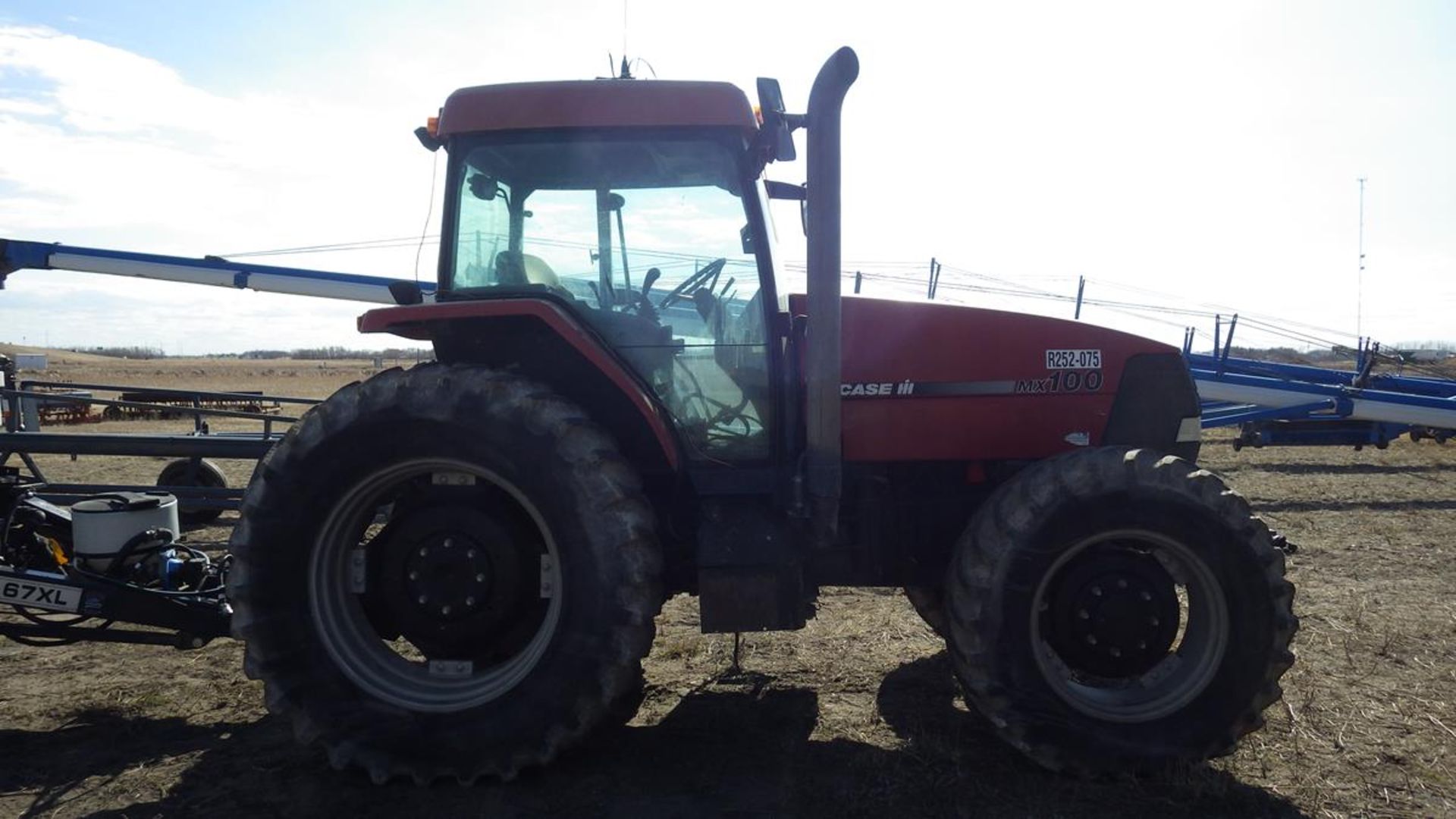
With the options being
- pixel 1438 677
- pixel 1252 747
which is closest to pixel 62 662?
pixel 1252 747

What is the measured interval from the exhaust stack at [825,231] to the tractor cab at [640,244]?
1.09 feet

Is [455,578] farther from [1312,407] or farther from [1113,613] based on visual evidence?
[1312,407]

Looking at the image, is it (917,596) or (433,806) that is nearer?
(433,806)

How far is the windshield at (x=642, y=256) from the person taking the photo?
12.3 feet

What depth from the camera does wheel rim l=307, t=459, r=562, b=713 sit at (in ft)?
11.4

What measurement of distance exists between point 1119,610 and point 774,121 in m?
2.22

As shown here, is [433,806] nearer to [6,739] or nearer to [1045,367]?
[6,739]

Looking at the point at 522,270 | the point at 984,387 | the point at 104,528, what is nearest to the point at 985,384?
the point at 984,387

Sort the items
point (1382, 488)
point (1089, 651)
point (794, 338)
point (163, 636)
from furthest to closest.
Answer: point (1382, 488)
point (163, 636)
point (794, 338)
point (1089, 651)

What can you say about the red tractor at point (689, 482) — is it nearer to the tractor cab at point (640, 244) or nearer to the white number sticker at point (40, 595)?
the tractor cab at point (640, 244)

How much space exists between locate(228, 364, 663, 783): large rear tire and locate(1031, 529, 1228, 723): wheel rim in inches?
59.8

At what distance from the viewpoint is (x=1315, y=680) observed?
442 centimetres

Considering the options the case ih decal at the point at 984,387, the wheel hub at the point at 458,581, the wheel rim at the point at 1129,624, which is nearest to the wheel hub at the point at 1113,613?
A: the wheel rim at the point at 1129,624

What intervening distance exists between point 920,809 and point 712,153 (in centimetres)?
250
